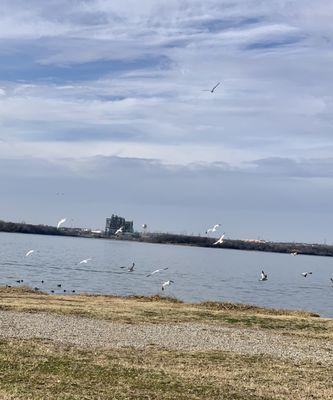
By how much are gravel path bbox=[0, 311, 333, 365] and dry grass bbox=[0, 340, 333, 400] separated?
1.41 metres

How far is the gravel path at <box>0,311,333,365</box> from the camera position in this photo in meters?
17.3

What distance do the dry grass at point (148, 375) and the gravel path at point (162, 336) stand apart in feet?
4.61

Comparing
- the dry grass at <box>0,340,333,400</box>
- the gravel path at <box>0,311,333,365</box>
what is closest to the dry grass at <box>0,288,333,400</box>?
the dry grass at <box>0,340,333,400</box>

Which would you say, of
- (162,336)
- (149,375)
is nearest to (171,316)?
(162,336)

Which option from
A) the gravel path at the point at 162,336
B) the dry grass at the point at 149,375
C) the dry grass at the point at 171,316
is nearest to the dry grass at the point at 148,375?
the dry grass at the point at 149,375

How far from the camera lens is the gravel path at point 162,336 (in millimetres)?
17344

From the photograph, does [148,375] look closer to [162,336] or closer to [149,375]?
[149,375]

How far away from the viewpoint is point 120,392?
10.9 m

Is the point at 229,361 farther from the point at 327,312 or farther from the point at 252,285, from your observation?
the point at 252,285

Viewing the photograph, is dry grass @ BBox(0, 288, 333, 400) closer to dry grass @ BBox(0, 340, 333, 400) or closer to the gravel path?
dry grass @ BBox(0, 340, 333, 400)

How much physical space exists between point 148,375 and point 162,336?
270 inches

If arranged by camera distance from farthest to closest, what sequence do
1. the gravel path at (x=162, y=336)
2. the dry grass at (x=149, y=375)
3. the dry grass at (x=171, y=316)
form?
the dry grass at (x=171, y=316), the gravel path at (x=162, y=336), the dry grass at (x=149, y=375)

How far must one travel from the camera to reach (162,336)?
19328mm

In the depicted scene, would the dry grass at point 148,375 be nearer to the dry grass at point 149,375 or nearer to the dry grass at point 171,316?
the dry grass at point 149,375
